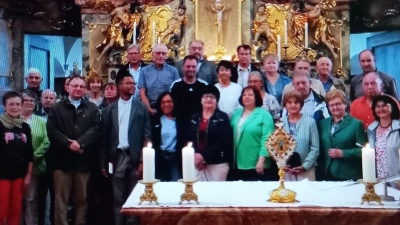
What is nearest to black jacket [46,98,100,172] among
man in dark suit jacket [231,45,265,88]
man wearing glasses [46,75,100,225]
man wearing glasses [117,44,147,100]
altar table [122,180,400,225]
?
man wearing glasses [46,75,100,225]

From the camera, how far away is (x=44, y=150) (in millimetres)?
6031

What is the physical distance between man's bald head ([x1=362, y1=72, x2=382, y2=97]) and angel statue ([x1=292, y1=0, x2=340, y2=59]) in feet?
11.9

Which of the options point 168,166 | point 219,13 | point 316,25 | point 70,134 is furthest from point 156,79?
point 316,25

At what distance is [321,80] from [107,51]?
3944 millimetres

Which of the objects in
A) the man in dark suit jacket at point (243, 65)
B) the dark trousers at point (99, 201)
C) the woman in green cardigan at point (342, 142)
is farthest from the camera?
the man in dark suit jacket at point (243, 65)

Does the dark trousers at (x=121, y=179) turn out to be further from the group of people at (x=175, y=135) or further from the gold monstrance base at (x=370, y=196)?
the gold monstrance base at (x=370, y=196)

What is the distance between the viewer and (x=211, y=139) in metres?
5.52

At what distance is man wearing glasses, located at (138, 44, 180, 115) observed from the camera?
21.1ft

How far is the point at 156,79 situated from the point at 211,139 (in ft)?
3.95

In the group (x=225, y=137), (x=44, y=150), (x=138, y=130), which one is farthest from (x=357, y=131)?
(x=44, y=150)

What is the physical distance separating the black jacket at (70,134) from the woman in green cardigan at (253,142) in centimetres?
134

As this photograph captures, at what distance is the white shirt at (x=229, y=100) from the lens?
19.6 feet

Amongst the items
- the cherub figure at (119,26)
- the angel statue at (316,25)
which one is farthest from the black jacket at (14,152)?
the angel statue at (316,25)

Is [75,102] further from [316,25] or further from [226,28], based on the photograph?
[316,25]
